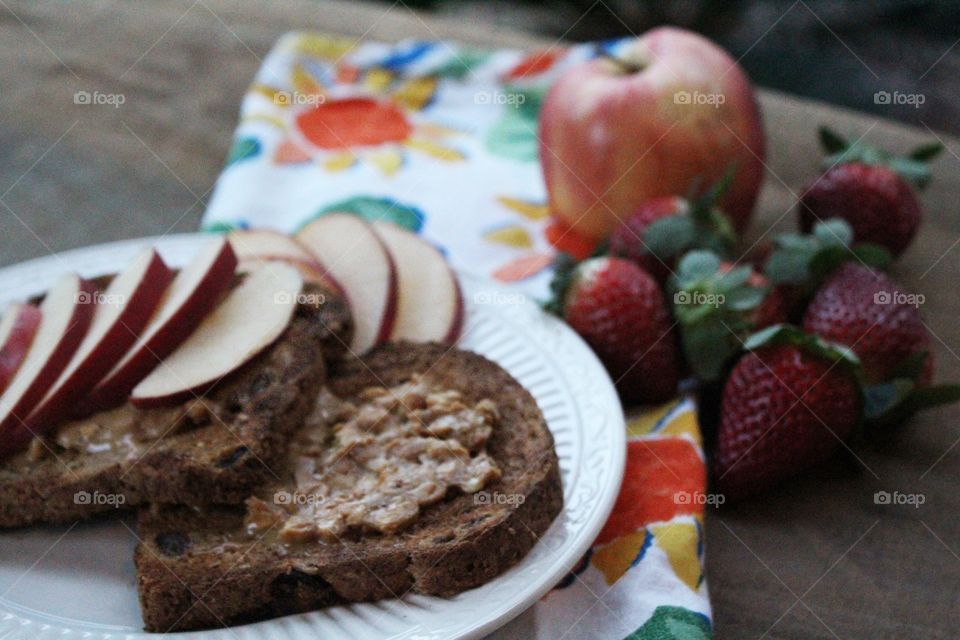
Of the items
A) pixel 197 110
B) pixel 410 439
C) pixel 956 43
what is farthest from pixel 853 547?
pixel 956 43

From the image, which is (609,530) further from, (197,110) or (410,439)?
(197,110)

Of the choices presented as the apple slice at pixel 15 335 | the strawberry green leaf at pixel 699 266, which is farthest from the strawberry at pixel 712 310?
the apple slice at pixel 15 335

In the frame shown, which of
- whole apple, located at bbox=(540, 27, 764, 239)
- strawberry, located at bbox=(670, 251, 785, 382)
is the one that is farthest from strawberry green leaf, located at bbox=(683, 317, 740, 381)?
whole apple, located at bbox=(540, 27, 764, 239)

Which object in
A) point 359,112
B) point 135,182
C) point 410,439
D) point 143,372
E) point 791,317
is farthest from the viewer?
point 359,112

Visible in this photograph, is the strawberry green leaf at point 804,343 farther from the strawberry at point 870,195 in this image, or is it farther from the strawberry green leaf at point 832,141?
the strawberry green leaf at point 832,141

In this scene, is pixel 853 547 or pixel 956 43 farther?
pixel 956 43

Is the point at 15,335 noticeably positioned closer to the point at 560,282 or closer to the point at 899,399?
the point at 560,282
